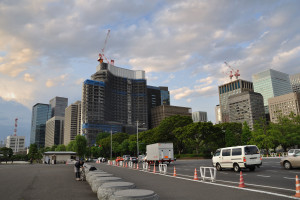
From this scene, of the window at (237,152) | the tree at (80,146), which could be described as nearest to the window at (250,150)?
the window at (237,152)

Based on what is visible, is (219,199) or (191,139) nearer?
(219,199)

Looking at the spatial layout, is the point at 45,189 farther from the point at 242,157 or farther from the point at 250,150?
the point at 250,150

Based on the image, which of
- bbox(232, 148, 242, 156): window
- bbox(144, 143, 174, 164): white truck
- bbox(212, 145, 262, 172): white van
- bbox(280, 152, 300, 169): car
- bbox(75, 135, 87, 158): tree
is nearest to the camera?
bbox(280, 152, 300, 169): car

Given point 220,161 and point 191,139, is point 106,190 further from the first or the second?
point 191,139

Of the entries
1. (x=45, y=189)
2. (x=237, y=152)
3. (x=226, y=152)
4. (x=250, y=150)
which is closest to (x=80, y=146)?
(x=226, y=152)

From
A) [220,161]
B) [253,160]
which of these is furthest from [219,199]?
[220,161]

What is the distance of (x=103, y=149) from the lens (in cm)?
11719

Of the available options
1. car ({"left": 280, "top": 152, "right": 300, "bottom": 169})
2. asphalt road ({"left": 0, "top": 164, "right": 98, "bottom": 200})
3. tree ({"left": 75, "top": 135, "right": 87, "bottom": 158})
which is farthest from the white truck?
tree ({"left": 75, "top": 135, "right": 87, "bottom": 158})

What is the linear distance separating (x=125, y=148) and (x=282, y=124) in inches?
2341

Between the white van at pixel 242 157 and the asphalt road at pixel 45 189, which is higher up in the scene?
the white van at pixel 242 157

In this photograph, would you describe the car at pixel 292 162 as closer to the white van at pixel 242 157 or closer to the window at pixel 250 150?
the white van at pixel 242 157

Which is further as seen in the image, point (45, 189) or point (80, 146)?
point (80, 146)

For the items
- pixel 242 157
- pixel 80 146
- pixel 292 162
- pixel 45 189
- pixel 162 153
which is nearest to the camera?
pixel 45 189

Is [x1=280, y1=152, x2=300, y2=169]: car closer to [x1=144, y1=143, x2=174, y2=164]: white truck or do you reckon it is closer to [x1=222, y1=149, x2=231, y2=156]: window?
[x1=222, y1=149, x2=231, y2=156]: window
